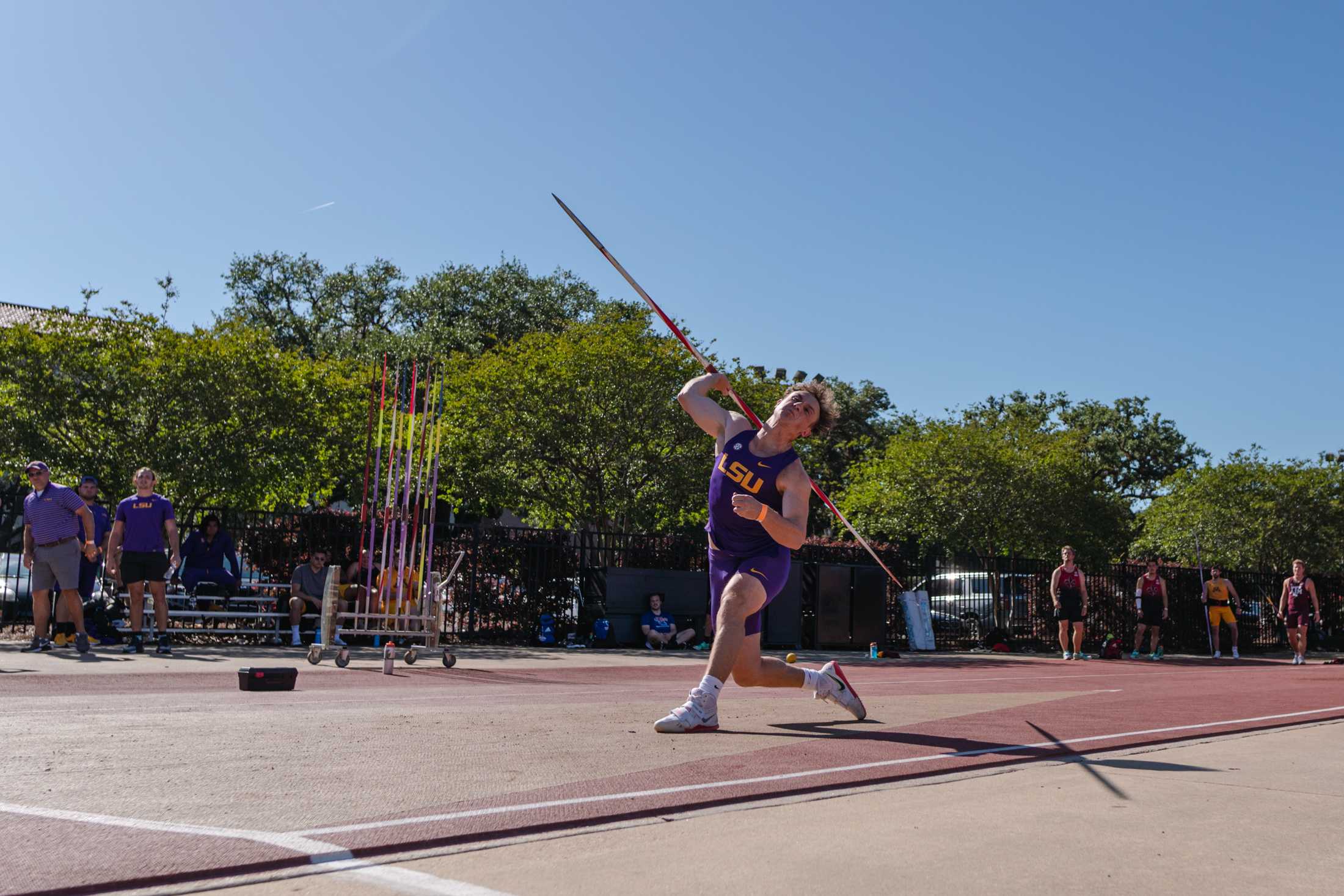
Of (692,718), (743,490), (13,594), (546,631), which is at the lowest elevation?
(692,718)

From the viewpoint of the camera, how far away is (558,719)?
273 inches

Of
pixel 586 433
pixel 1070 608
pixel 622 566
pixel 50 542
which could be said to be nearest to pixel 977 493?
pixel 1070 608

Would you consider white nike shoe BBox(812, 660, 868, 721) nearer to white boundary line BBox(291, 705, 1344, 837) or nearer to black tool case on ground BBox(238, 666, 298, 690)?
white boundary line BBox(291, 705, 1344, 837)

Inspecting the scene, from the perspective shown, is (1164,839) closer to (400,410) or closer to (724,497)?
(724,497)

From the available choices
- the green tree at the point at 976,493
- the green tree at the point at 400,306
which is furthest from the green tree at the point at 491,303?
the green tree at the point at 976,493

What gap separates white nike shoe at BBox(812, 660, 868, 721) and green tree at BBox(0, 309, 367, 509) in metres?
11.6

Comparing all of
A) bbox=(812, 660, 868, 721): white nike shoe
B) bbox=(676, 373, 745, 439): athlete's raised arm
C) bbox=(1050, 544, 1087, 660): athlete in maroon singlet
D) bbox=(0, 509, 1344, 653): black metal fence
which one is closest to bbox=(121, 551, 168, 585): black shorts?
bbox=(0, 509, 1344, 653): black metal fence

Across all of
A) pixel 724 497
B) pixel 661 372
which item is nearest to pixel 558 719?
pixel 724 497

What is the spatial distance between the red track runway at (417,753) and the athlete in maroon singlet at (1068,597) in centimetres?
841

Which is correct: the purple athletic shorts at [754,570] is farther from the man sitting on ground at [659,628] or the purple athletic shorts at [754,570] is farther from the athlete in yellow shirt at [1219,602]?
the athlete in yellow shirt at [1219,602]

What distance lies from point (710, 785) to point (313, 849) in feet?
5.48

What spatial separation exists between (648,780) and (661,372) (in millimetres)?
17551

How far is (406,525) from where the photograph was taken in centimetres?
1209

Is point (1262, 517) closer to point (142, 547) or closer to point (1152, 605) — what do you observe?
point (1152, 605)
